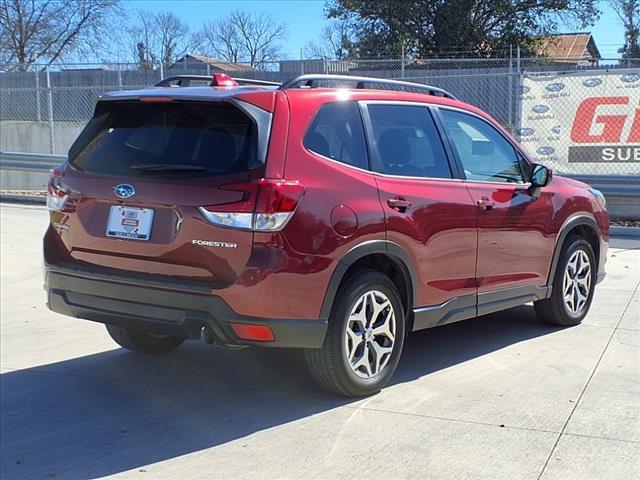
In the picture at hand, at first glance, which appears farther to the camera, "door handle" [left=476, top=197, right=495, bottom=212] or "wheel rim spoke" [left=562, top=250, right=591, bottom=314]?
"wheel rim spoke" [left=562, top=250, right=591, bottom=314]

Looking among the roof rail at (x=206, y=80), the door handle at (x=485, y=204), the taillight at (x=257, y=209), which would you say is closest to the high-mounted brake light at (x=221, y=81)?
the roof rail at (x=206, y=80)

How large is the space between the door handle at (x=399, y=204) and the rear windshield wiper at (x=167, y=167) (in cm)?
116

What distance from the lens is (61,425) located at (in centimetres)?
455

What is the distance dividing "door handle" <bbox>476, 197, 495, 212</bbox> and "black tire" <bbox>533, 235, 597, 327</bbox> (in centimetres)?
114

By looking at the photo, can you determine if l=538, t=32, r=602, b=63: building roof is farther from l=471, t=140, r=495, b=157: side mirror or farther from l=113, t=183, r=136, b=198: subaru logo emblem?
l=113, t=183, r=136, b=198: subaru logo emblem

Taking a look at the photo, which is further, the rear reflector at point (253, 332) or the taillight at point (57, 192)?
the taillight at point (57, 192)

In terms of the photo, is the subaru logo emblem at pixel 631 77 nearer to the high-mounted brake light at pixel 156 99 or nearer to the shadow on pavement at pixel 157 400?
the shadow on pavement at pixel 157 400

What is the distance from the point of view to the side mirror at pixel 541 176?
5797 mm

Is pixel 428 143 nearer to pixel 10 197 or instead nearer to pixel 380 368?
Result: pixel 380 368

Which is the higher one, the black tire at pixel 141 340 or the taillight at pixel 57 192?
the taillight at pixel 57 192

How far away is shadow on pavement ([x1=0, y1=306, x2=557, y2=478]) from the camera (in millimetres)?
4152

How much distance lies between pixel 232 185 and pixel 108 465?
1.60 m

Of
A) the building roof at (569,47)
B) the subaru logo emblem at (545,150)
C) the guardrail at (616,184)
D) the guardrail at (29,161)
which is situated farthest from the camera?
the building roof at (569,47)

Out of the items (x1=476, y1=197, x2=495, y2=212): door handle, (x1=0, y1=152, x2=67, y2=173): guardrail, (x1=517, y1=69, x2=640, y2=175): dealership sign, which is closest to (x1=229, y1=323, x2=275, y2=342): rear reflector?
(x1=476, y1=197, x2=495, y2=212): door handle
